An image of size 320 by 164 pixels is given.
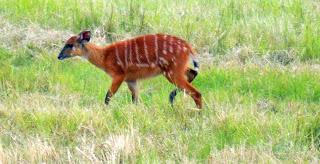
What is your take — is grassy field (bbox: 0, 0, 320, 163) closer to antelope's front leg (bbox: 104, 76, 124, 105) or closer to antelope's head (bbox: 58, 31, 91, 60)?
antelope's front leg (bbox: 104, 76, 124, 105)

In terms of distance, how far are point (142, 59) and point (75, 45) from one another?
2.82 feet

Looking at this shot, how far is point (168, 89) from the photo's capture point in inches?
369

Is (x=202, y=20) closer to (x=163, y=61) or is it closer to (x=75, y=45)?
(x=75, y=45)

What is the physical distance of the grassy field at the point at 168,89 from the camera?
6910mm

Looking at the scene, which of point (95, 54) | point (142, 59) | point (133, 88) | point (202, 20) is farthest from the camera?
point (202, 20)

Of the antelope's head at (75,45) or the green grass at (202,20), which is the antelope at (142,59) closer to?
the antelope's head at (75,45)

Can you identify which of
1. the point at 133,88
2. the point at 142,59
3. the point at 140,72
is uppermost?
the point at 142,59

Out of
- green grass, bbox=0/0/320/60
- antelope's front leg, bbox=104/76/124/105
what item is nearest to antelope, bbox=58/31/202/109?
antelope's front leg, bbox=104/76/124/105

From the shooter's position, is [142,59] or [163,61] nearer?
[163,61]

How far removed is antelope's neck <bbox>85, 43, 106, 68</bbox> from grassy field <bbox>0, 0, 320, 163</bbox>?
0.30 meters

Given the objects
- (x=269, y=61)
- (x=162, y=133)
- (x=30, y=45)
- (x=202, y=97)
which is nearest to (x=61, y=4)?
(x=30, y=45)

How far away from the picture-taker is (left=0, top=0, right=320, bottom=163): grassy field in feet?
22.7

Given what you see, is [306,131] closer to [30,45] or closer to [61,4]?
[30,45]

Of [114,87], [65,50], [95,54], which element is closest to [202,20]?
[95,54]
